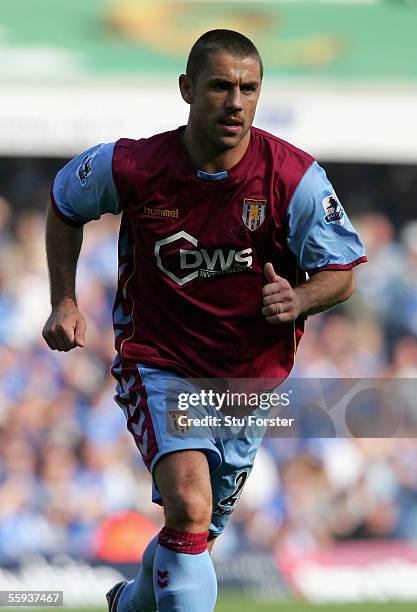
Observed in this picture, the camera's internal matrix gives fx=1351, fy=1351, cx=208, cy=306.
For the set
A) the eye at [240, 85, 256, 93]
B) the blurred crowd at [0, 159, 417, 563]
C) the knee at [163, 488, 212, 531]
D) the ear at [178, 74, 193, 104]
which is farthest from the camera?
the blurred crowd at [0, 159, 417, 563]

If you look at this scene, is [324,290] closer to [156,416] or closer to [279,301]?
[279,301]

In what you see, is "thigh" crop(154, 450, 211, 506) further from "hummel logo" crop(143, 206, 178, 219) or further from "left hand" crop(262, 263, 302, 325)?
"hummel logo" crop(143, 206, 178, 219)

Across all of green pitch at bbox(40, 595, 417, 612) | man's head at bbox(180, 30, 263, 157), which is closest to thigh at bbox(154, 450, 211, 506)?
man's head at bbox(180, 30, 263, 157)

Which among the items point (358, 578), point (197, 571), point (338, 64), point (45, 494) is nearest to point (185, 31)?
point (338, 64)

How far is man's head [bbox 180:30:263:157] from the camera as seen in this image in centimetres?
529

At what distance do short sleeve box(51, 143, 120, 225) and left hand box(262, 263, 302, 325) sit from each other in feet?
2.74

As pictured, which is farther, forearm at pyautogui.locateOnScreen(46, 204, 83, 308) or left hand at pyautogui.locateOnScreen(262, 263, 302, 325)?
forearm at pyautogui.locateOnScreen(46, 204, 83, 308)

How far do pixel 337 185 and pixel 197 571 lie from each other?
22.0ft

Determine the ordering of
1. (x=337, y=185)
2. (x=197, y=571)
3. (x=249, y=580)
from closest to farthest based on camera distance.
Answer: (x=197, y=571)
(x=249, y=580)
(x=337, y=185)

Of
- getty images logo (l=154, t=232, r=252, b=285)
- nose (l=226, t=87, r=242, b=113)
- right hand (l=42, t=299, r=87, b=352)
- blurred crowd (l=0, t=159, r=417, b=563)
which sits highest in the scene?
nose (l=226, t=87, r=242, b=113)

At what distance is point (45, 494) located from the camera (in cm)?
1077

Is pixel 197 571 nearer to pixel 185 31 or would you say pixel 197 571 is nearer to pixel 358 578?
pixel 358 578

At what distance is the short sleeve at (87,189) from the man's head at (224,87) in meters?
0.43

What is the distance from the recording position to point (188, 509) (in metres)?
5.05
